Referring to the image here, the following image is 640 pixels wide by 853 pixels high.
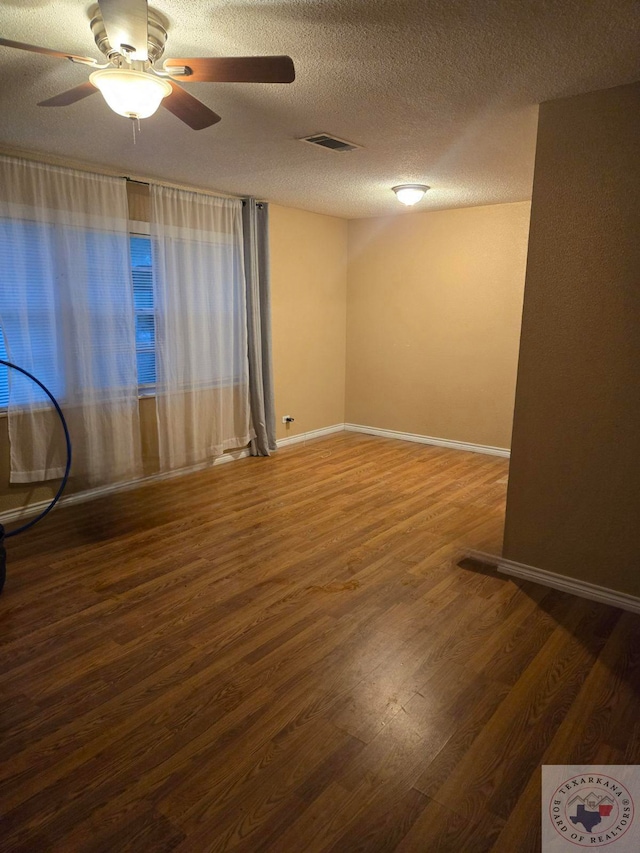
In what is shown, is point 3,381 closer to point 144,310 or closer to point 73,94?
point 144,310

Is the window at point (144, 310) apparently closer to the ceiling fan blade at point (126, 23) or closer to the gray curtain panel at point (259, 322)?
the gray curtain panel at point (259, 322)

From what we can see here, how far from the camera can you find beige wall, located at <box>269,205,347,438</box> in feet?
18.3

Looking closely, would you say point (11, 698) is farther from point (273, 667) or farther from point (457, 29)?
point (457, 29)

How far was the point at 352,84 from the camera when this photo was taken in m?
2.41

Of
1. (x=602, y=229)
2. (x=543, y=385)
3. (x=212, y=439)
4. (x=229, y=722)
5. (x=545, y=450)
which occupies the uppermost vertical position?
(x=602, y=229)

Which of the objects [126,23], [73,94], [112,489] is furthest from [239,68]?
[112,489]

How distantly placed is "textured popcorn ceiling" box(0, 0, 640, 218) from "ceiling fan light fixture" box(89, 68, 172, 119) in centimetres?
22

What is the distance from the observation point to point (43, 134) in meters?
3.18

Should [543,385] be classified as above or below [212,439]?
above

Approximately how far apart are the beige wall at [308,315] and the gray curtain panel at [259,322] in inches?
10.5

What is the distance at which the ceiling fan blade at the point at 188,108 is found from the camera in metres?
2.04

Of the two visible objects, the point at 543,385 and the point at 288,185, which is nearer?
the point at 543,385

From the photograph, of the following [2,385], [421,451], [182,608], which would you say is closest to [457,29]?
[182,608]

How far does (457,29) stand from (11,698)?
9.89ft
